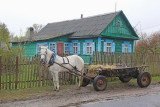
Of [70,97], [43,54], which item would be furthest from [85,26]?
[70,97]

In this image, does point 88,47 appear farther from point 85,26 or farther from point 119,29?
point 119,29

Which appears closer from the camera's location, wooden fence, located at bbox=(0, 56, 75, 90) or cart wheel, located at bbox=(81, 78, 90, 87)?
wooden fence, located at bbox=(0, 56, 75, 90)

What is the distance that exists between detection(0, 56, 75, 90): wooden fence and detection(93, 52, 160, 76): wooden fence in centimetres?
320

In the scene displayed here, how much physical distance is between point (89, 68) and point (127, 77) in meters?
2.34

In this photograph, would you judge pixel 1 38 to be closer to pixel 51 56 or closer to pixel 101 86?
pixel 51 56

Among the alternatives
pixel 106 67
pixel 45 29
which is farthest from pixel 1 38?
pixel 45 29

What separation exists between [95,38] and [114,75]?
13.1 metres

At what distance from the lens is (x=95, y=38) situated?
2412 cm

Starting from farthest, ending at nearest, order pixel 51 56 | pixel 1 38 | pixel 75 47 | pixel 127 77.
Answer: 1. pixel 75 47
2. pixel 1 38
3. pixel 127 77
4. pixel 51 56

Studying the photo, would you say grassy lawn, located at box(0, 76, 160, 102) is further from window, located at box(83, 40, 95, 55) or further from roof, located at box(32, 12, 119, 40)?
window, located at box(83, 40, 95, 55)

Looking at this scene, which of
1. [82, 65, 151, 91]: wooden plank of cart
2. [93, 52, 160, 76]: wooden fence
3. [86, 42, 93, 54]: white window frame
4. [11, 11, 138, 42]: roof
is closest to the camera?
[82, 65, 151, 91]: wooden plank of cart

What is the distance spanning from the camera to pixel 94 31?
24.3m

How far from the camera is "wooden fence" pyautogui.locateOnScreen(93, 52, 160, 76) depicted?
13.4 m

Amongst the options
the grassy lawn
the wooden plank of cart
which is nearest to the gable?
the wooden plank of cart
